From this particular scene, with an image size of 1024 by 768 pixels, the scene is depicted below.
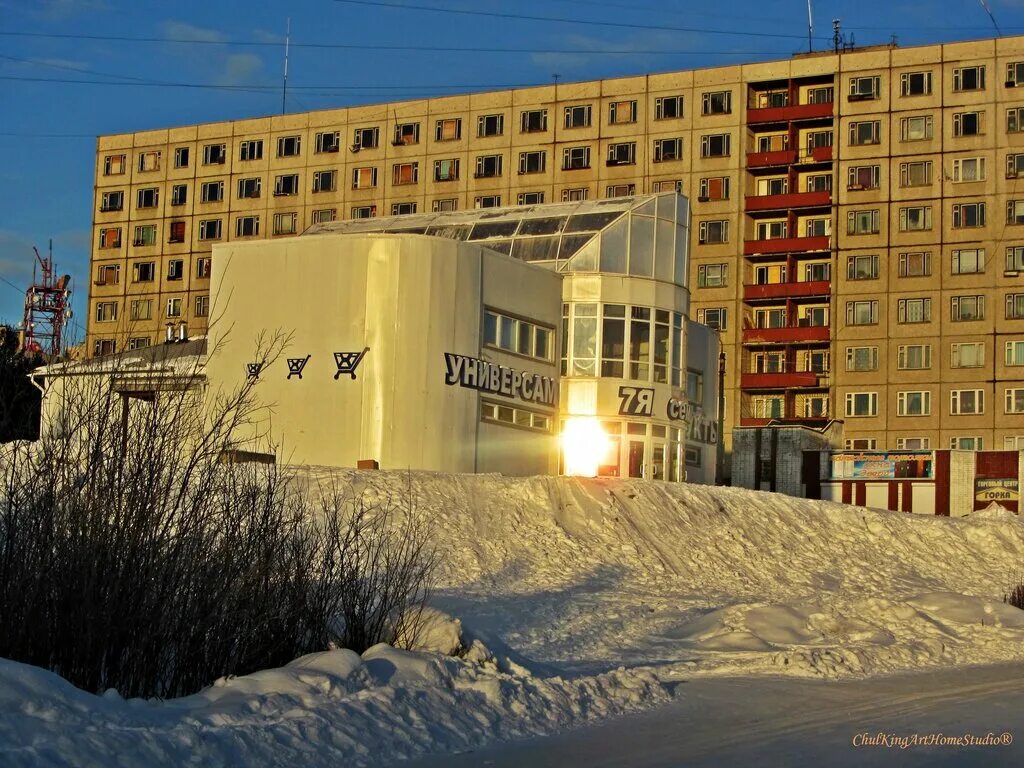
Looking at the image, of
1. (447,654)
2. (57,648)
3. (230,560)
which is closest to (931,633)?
(447,654)

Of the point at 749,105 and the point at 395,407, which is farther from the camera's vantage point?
the point at 749,105

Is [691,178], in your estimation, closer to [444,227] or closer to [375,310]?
[444,227]

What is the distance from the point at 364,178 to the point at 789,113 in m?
25.6

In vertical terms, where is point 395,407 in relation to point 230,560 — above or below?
above

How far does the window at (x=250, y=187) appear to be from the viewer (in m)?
91.9

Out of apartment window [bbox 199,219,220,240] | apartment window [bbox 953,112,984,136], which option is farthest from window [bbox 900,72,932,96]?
apartment window [bbox 199,219,220,240]

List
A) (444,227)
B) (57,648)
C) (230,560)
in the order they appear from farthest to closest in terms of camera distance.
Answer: (444,227), (230,560), (57,648)

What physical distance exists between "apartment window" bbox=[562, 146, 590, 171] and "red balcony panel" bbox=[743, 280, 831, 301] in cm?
1172

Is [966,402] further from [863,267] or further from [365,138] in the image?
[365,138]

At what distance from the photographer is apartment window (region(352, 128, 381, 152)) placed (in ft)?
293

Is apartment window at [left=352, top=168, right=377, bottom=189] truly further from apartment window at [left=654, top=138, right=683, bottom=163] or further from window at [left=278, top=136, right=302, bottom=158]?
apartment window at [left=654, top=138, right=683, bottom=163]

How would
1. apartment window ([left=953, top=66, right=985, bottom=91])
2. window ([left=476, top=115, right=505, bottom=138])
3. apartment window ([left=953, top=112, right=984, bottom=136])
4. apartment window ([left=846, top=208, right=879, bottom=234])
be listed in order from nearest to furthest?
apartment window ([left=953, top=66, right=985, bottom=91])
apartment window ([left=953, top=112, right=984, bottom=136])
apartment window ([left=846, top=208, right=879, bottom=234])
window ([left=476, top=115, right=505, bottom=138])

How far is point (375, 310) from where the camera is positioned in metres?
38.7

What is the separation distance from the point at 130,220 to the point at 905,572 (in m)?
69.9
